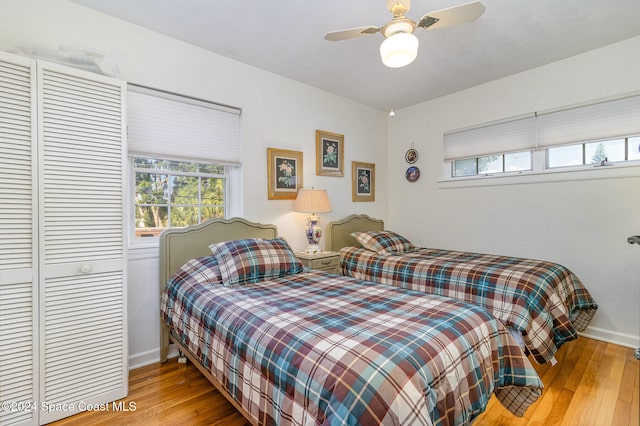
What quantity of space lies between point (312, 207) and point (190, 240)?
119 cm

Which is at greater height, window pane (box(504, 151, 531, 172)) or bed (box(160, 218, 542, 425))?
window pane (box(504, 151, 531, 172))

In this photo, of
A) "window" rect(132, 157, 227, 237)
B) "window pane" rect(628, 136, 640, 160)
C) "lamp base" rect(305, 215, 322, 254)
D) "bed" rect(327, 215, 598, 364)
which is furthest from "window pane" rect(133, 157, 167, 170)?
"window pane" rect(628, 136, 640, 160)

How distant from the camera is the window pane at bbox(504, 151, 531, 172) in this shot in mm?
3198

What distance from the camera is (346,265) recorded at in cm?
327

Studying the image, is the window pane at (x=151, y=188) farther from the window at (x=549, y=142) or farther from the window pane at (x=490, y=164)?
the window pane at (x=490, y=164)

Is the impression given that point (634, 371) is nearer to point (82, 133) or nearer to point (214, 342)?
point (214, 342)

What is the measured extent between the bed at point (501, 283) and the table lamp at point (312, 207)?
0.39 meters

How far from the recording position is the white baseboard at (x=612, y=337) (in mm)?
2549

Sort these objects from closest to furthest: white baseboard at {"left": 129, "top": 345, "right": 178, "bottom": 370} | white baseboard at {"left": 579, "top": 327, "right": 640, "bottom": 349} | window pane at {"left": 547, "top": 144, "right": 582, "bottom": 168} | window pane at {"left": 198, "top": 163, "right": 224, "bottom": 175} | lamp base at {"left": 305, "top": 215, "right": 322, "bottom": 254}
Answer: white baseboard at {"left": 129, "top": 345, "right": 178, "bottom": 370} < white baseboard at {"left": 579, "top": 327, "right": 640, "bottom": 349} < window pane at {"left": 198, "top": 163, "right": 224, "bottom": 175} < window pane at {"left": 547, "top": 144, "right": 582, "bottom": 168} < lamp base at {"left": 305, "top": 215, "right": 322, "bottom": 254}

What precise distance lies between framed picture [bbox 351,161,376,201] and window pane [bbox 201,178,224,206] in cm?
174

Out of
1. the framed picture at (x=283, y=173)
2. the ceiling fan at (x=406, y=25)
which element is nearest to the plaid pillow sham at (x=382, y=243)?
the framed picture at (x=283, y=173)

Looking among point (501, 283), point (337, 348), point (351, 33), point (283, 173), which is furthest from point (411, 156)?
point (337, 348)

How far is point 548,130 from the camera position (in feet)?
9.90

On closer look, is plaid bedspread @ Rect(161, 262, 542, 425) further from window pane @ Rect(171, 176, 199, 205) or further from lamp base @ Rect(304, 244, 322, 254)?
lamp base @ Rect(304, 244, 322, 254)
